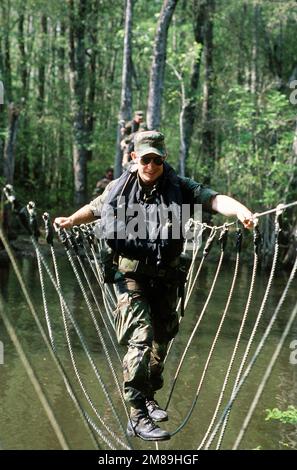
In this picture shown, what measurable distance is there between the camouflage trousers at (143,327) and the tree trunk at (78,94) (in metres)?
13.1

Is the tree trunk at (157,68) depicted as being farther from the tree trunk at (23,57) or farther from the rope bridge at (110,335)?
the tree trunk at (23,57)

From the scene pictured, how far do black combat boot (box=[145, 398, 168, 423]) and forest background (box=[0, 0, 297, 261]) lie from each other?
26.0 ft

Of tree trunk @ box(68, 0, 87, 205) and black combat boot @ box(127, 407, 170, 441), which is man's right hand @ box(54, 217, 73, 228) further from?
tree trunk @ box(68, 0, 87, 205)

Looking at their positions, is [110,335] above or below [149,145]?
below

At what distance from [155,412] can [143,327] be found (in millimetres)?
454

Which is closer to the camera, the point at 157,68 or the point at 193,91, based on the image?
the point at 157,68

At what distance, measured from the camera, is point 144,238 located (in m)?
3.16

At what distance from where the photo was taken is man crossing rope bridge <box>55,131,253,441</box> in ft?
10.3

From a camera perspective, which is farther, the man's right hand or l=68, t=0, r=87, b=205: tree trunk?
l=68, t=0, r=87, b=205: tree trunk

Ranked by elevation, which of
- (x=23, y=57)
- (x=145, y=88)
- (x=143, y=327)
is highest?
(x=23, y=57)

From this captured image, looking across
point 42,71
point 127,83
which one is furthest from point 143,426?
point 42,71

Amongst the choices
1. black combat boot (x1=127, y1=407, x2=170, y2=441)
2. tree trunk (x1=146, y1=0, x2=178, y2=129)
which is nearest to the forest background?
tree trunk (x1=146, y1=0, x2=178, y2=129)

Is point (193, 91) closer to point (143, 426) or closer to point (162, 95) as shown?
point (162, 95)
